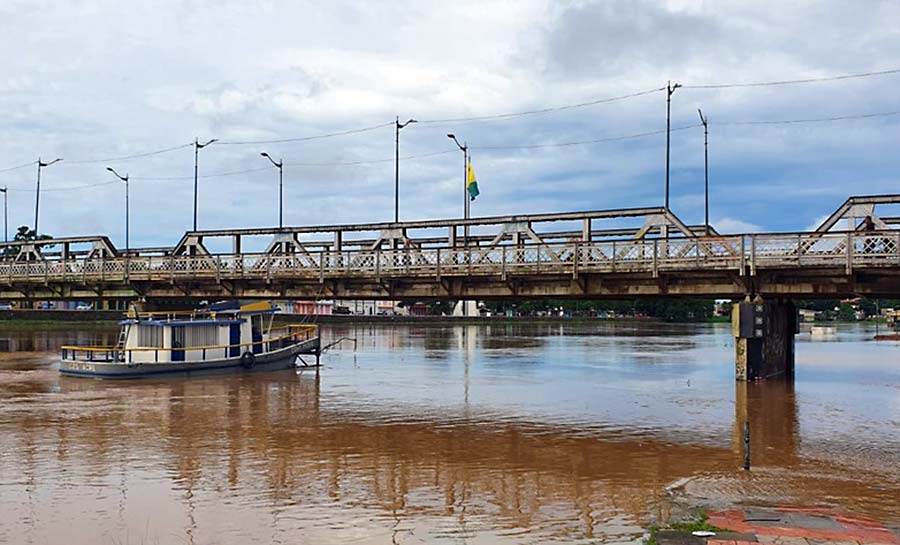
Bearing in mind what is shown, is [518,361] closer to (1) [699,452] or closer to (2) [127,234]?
(1) [699,452]

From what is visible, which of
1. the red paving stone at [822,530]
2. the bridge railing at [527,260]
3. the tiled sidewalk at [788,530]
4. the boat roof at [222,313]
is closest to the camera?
the tiled sidewalk at [788,530]

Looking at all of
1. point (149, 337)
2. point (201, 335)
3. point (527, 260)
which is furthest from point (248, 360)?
point (527, 260)

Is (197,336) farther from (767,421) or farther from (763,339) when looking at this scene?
(767,421)

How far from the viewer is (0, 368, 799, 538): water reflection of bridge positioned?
→ 16.5 meters

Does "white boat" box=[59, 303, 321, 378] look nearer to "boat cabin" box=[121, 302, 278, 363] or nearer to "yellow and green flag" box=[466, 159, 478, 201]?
"boat cabin" box=[121, 302, 278, 363]

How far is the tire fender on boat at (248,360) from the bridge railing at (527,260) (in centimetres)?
422

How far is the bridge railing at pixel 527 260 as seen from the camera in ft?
113


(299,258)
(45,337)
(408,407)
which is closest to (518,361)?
(299,258)

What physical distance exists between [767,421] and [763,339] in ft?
39.1

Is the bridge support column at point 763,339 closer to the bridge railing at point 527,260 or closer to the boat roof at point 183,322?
the bridge railing at point 527,260

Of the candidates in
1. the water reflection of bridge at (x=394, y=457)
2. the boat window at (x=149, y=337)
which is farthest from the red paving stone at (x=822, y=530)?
the boat window at (x=149, y=337)

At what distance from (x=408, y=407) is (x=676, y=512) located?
60.2 ft

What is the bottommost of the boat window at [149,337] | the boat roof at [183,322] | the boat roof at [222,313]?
the boat window at [149,337]

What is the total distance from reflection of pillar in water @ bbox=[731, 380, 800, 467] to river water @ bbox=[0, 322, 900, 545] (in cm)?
10
